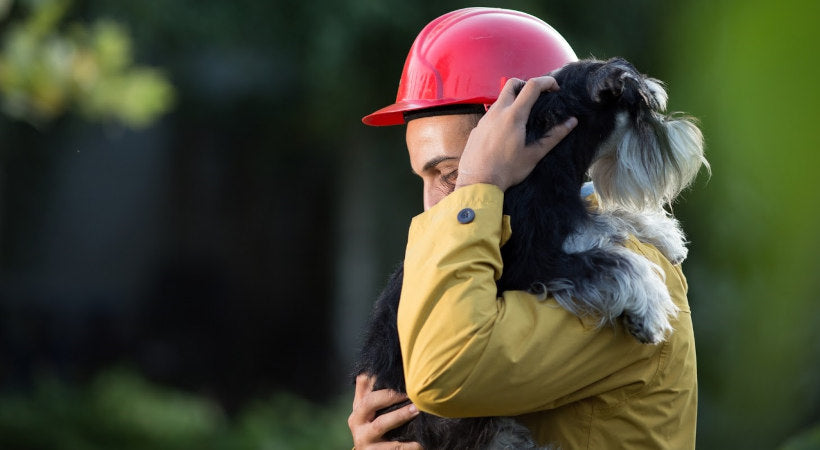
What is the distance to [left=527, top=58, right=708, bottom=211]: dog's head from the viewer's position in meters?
2.67

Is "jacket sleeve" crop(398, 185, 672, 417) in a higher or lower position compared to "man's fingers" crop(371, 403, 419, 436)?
higher

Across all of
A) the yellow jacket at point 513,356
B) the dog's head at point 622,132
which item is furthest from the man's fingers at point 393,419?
the dog's head at point 622,132

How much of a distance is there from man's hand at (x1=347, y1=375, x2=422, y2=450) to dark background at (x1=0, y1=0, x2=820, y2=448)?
3.38 meters

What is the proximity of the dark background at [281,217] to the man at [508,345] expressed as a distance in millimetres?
3678

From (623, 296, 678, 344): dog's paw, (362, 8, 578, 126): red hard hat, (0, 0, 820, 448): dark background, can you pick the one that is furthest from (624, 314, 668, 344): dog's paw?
(0, 0, 820, 448): dark background

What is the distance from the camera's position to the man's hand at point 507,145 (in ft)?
8.39

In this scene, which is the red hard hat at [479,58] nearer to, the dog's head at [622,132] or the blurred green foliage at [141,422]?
the dog's head at [622,132]

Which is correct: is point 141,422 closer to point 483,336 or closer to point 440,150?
point 440,150

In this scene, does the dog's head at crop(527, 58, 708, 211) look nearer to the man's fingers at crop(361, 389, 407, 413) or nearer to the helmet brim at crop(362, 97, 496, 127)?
the helmet brim at crop(362, 97, 496, 127)

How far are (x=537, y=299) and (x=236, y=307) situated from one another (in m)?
9.22

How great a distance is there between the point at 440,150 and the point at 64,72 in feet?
10.7

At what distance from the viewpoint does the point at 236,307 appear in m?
11.3

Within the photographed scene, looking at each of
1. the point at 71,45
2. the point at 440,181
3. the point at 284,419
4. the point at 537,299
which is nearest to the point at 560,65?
the point at 440,181

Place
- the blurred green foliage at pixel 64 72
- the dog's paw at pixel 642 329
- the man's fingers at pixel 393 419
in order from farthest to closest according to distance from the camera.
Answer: the blurred green foliage at pixel 64 72
the man's fingers at pixel 393 419
the dog's paw at pixel 642 329
